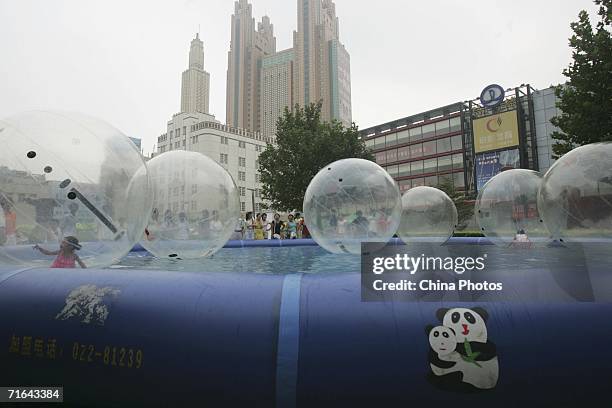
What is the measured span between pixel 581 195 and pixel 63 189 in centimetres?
439

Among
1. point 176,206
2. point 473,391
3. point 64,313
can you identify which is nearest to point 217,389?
point 64,313

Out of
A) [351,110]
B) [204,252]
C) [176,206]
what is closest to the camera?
[176,206]

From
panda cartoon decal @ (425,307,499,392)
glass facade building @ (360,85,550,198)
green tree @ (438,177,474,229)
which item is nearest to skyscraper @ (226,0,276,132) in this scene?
glass facade building @ (360,85,550,198)

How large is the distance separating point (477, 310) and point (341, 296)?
678 mm

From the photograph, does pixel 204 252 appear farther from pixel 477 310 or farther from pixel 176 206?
pixel 477 310

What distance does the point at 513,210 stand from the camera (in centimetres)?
615

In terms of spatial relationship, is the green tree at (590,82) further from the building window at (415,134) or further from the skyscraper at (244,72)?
the skyscraper at (244,72)

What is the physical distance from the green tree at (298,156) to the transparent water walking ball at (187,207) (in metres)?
16.9

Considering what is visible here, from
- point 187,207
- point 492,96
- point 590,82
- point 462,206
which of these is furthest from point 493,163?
point 187,207

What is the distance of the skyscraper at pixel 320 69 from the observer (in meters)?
81.6

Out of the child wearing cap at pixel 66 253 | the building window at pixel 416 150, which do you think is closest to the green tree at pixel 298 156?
the child wearing cap at pixel 66 253

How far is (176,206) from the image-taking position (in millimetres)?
4188

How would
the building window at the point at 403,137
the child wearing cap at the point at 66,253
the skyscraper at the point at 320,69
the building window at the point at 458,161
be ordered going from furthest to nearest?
the skyscraper at the point at 320,69 → the building window at the point at 403,137 → the building window at the point at 458,161 → the child wearing cap at the point at 66,253

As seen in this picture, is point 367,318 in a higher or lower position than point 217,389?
higher
